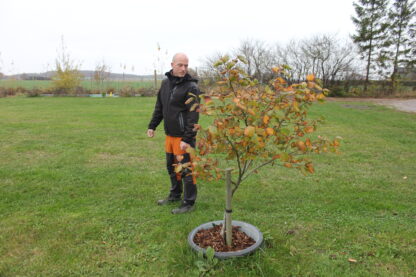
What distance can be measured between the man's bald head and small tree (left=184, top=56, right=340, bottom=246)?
98 centimetres

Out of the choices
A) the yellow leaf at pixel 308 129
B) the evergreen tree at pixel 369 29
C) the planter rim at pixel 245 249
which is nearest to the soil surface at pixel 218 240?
the planter rim at pixel 245 249

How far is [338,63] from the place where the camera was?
2536 cm

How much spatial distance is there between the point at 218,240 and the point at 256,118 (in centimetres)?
130

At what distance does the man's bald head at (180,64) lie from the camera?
3.22 metres

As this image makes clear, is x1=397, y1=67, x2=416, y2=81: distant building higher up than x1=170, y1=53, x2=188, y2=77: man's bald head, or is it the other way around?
x1=397, y1=67, x2=416, y2=81: distant building

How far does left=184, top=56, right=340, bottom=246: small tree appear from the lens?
6.74ft

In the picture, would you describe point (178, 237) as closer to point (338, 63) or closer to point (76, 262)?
point (76, 262)

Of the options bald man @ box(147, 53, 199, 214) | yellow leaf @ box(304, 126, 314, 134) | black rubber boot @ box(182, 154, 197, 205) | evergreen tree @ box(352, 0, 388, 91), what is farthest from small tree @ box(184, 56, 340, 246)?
evergreen tree @ box(352, 0, 388, 91)

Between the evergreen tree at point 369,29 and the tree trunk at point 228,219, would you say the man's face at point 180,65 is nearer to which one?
the tree trunk at point 228,219

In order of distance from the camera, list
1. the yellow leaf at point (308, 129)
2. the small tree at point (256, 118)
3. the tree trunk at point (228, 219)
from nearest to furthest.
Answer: the small tree at point (256, 118), the yellow leaf at point (308, 129), the tree trunk at point (228, 219)

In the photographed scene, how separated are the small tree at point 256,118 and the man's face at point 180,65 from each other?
977mm

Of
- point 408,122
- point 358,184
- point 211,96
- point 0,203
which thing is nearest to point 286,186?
point 358,184

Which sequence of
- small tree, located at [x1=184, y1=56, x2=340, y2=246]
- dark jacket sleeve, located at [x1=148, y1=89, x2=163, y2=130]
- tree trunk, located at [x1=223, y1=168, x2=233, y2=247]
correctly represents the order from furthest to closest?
A: dark jacket sleeve, located at [x1=148, y1=89, x2=163, y2=130] → tree trunk, located at [x1=223, y1=168, x2=233, y2=247] → small tree, located at [x1=184, y1=56, x2=340, y2=246]

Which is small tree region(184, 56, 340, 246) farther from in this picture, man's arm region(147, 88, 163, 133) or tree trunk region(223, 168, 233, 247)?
man's arm region(147, 88, 163, 133)
